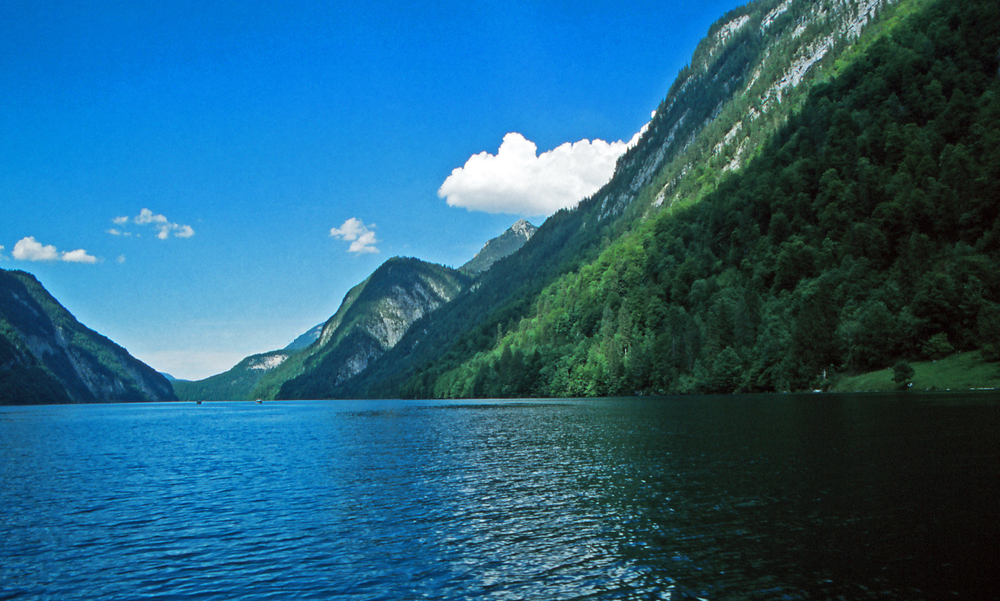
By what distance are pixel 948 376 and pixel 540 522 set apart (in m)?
101

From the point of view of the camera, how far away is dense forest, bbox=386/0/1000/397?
106750 millimetres

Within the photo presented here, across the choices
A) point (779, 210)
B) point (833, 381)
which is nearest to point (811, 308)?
point (833, 381)

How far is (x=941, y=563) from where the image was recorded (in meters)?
16.2

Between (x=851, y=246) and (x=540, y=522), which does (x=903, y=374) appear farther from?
(x=540, y=522)

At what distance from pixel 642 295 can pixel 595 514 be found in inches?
6874

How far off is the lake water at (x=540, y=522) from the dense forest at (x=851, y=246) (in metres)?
67.9

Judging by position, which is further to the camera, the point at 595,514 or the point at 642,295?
the point at 642,295

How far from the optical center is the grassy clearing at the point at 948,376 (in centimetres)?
8938

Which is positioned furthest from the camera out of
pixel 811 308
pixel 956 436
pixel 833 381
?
pixel 811 308

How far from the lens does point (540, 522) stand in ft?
77.1

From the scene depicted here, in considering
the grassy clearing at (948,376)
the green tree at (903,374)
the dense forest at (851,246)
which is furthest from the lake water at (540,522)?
the dense forest at (851,246)

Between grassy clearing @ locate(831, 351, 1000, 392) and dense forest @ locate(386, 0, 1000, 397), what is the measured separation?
2587 millimetres

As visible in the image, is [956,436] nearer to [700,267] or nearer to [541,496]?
[541,496]

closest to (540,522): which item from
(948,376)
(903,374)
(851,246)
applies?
(903,374)
